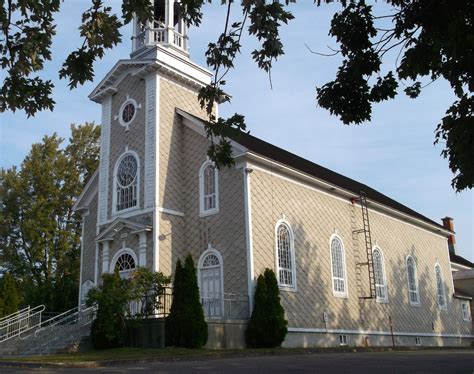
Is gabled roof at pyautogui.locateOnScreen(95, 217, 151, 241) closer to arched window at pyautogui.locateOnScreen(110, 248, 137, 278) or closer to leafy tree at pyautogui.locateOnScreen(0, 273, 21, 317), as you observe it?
arched window at pyautogui.locateOnScreen(110, 248, 137, 278)

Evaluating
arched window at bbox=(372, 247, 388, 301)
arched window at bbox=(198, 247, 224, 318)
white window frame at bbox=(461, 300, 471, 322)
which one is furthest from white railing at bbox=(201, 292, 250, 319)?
white window frame at bbox=(461, 300, 471, 322)

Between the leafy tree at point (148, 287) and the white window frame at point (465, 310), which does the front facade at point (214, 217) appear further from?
the white window frame at point (465, 310)

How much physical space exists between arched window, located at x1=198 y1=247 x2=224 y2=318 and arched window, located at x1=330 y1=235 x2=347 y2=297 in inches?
245

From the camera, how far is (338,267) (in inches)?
1096

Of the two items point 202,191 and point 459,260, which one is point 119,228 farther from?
point 459,260

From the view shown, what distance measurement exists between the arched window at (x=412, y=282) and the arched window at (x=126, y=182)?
17.3 metres

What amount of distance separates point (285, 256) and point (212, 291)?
3.42 meters

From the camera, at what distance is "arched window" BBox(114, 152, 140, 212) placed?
26062 millimetres

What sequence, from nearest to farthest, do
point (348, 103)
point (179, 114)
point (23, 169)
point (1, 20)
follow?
point (1, 20) < point (348, 103) < point (179, 114) < point (23, 169)

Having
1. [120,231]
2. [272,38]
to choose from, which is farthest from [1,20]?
[120,231]

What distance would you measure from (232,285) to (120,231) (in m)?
6.10

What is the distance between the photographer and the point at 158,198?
24.5 metres

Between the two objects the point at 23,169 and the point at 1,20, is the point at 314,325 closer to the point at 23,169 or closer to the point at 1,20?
the point at 1,20

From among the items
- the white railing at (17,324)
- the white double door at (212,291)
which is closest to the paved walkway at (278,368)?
the white double door at (212,291)
